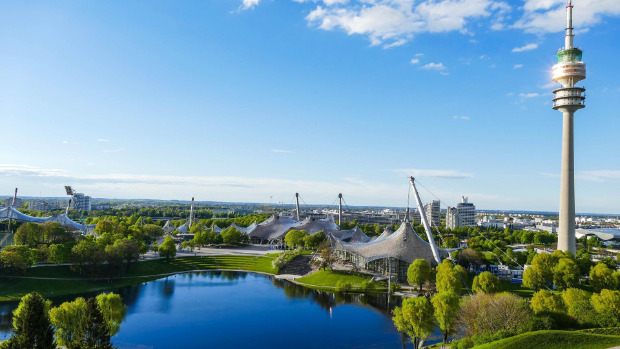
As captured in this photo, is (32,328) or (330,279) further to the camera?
(330,279)

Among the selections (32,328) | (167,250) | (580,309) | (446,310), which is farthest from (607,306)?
(167,250)

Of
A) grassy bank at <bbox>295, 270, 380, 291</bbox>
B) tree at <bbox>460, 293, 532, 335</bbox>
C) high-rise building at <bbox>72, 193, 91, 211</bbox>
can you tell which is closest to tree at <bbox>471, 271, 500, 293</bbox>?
tree at <bbox>460, 293, 532, 335</bbox>

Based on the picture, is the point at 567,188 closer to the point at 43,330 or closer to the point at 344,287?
the point at 344,287

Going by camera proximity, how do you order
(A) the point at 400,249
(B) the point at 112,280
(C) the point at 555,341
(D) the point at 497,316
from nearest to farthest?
(C) the point at 555,341, (D) the point at 497,316, (B) the point at 112,280, (A) the point at 400,249

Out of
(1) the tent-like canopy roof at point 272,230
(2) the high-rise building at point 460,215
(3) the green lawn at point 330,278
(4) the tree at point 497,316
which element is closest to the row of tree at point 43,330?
(4) the tree at point 497,316

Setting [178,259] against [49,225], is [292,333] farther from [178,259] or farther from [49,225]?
[49,225]


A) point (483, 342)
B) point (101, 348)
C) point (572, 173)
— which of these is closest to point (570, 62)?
point (572, 173)
